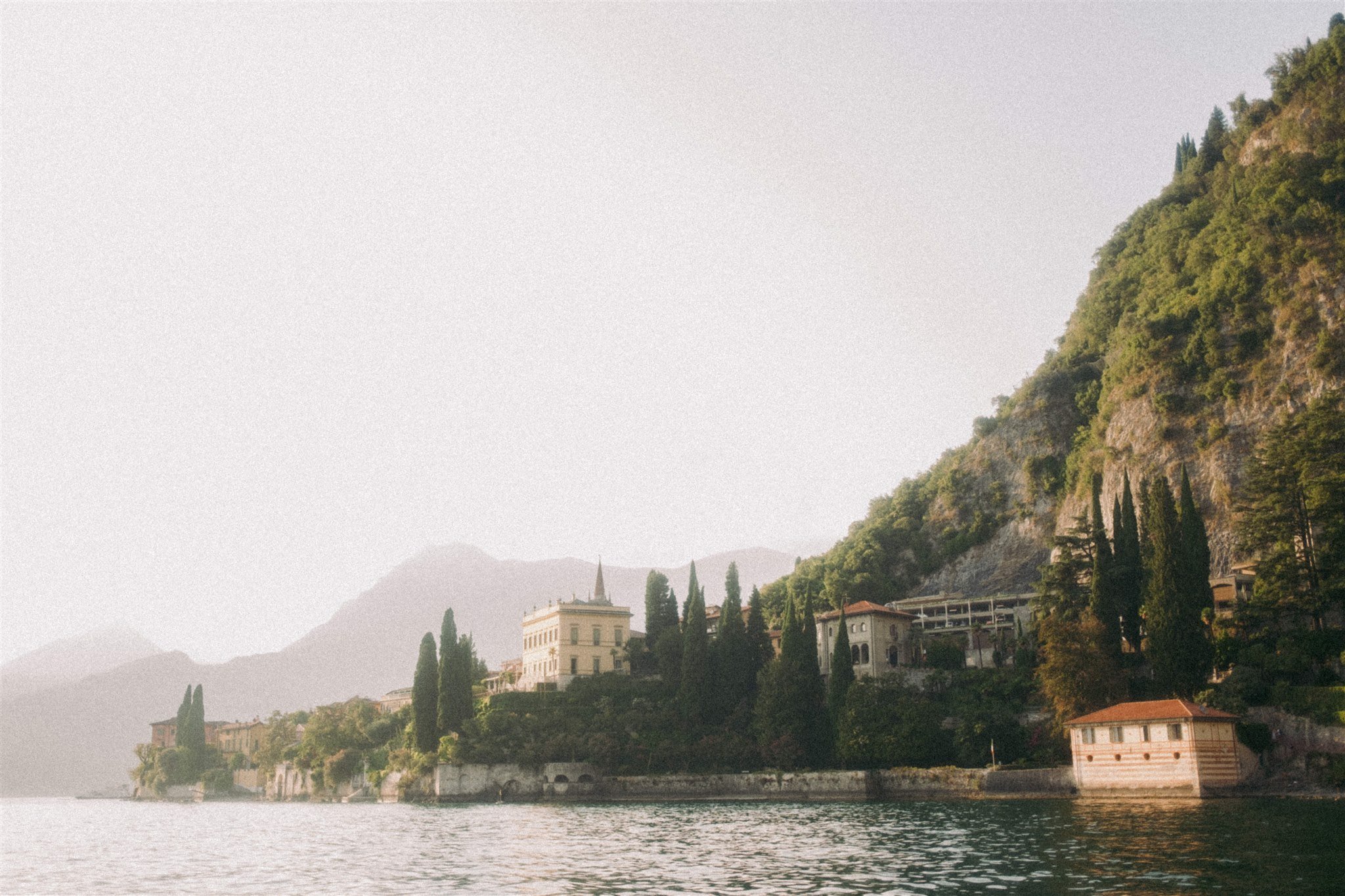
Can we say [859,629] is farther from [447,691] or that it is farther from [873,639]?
[447,691]

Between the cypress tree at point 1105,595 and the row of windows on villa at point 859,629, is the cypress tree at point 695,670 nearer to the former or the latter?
the row of windows on villa at point 859,629

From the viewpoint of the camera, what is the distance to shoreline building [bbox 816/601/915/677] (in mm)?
76250

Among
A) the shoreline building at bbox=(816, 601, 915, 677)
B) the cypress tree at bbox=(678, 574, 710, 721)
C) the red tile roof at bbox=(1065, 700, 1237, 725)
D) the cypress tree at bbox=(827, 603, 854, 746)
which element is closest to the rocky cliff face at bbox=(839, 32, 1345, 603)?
the shoreline building at bbox=(816, 601, 915, 677)

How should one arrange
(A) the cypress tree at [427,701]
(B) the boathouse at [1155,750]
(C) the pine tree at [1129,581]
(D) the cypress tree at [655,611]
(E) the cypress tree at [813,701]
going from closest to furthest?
(B) the boathouse at [1155,750]
(C) the pine tree at [1129,581]
(E) the cypress tree at [813,701]
(A) the cypress tree at [427,701]
(D) the cypress tree at [655,611]

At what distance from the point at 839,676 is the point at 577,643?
107ft

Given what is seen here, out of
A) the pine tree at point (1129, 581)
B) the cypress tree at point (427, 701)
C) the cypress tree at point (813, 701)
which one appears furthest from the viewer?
the cypress tree at point (427, 701)

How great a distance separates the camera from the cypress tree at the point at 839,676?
67125 mm

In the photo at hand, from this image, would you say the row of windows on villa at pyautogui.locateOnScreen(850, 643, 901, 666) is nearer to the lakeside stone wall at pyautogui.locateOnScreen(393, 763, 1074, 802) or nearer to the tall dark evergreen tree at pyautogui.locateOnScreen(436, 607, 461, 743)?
the lakeside stone wall at pyautogui.locateOnScreen(393, 763, 1074, 802)

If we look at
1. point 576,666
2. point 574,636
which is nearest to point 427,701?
point 576,666

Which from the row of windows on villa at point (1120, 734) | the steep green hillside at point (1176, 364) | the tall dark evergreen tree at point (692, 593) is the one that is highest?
the steep green hillside at point (1176, 364)

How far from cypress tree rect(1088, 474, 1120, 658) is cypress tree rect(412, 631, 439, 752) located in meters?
45.5

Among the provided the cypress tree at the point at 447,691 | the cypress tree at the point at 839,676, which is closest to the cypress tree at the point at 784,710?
the cypress tree at the point at 839,676

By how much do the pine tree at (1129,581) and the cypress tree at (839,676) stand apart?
52.1 ft

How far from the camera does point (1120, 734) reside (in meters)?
51.2
